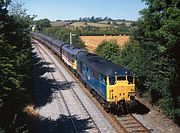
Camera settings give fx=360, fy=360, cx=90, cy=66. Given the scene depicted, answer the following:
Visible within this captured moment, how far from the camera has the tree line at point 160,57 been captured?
17.9 m

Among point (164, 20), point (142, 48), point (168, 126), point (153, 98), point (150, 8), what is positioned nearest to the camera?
point (164, 20)

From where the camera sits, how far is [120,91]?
2400 cm

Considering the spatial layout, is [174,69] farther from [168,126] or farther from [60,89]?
[60,89]

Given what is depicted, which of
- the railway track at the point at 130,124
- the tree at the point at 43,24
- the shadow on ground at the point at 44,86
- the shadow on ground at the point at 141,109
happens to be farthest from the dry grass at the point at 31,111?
the tree at the point at 43,24

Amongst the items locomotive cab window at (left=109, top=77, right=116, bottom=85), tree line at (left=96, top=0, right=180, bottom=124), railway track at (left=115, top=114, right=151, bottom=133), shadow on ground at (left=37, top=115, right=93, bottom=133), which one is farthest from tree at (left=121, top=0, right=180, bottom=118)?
shadow on ground at (left=37, top=115, right=93, bottom=133)

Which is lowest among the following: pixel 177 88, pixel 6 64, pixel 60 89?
pixel 60 89

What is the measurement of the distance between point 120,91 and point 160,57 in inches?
191

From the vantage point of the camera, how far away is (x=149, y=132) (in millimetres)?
20641

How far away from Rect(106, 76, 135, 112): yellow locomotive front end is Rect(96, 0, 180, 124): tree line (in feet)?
7.72

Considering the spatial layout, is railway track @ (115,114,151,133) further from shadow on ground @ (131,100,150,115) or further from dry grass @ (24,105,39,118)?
dry grass @ (24,105,39,118)

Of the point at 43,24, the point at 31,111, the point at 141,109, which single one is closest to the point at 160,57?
the point at 141,109

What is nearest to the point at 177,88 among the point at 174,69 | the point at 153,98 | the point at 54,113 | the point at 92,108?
the point at 174,69

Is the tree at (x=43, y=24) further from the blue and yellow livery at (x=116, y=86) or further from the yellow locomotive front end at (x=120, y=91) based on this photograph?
the yellow locomotive front end at (x=120, y=91)

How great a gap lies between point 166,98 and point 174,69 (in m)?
2.16
